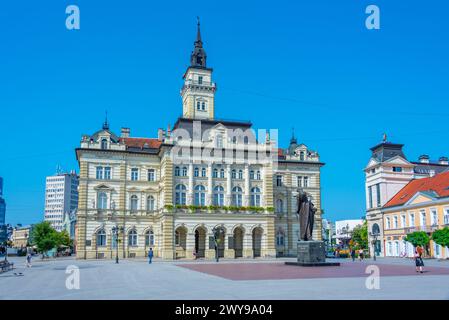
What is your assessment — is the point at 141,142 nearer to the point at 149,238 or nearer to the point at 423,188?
the point at 149,238

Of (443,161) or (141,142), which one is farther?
(443,161)

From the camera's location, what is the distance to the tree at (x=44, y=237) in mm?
59969

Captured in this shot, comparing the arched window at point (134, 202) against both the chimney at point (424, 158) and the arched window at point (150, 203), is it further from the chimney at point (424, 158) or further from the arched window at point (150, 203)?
the chimney at point (424, 158)

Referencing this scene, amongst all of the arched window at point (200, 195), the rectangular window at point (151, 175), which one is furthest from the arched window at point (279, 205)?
the rectangular window at point (151, 175)

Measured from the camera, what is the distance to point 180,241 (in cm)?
5859

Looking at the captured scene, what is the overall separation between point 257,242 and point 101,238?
20.3 meters

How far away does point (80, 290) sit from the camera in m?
19.1

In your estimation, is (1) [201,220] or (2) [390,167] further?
(2) [390,167]

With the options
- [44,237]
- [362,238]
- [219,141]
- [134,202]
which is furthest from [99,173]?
[362,238]

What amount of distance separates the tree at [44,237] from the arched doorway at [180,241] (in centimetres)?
1709
